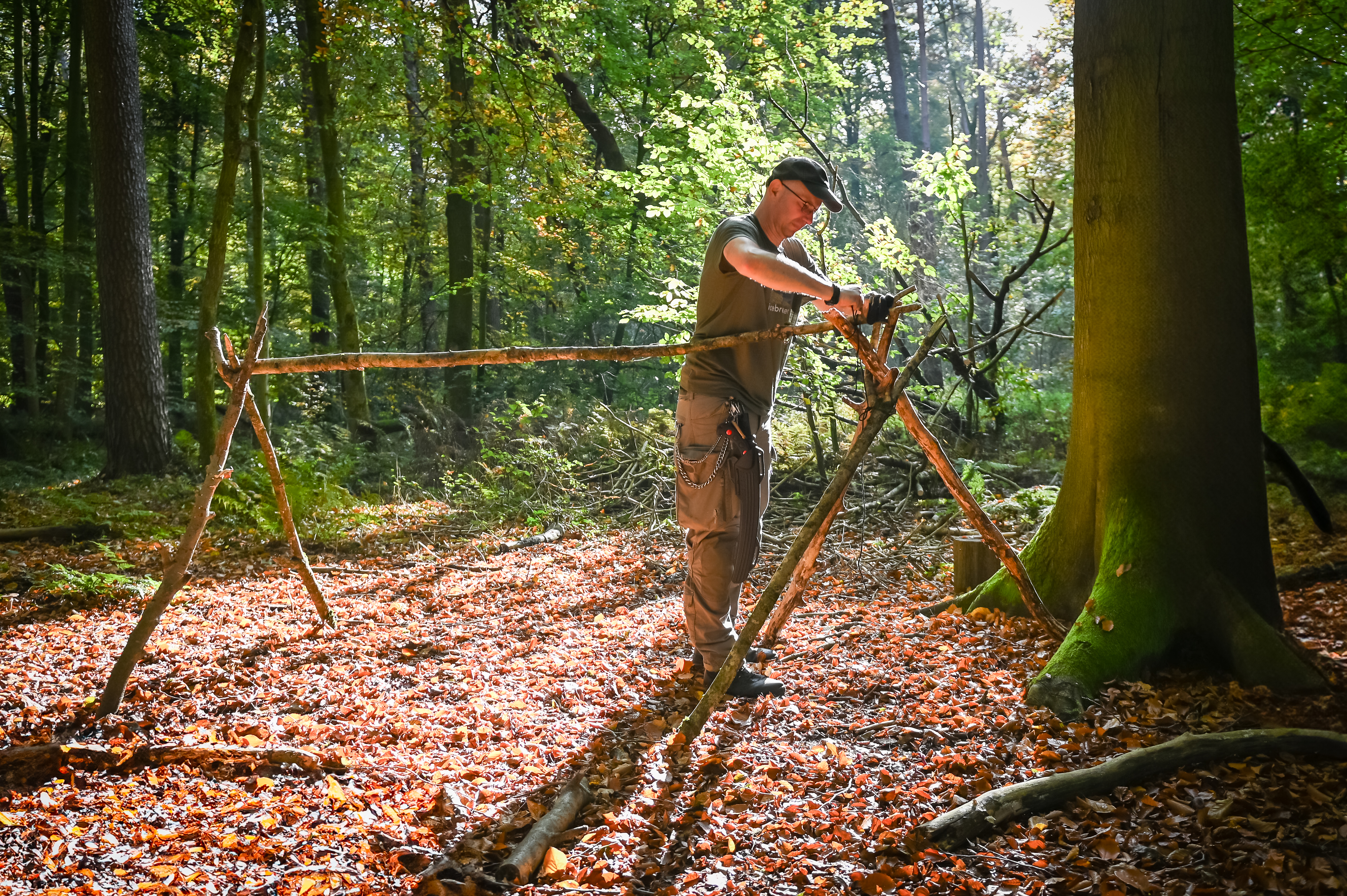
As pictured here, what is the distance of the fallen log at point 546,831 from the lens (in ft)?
7.90

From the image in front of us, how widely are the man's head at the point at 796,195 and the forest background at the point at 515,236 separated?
85.5 inches

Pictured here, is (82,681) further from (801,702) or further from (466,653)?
(801,702)

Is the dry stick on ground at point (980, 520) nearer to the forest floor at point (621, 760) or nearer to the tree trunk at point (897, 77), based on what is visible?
the forest floor at point (621, 760)

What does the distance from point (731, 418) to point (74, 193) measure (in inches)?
619

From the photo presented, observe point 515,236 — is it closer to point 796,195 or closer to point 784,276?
point 796,195

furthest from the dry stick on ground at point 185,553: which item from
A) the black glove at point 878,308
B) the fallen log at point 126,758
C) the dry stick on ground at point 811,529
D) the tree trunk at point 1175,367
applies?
the tree trunk at point 1175,367

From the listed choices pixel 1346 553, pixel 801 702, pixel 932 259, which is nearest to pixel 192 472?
pixel 801 702

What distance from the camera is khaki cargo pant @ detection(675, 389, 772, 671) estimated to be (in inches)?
150

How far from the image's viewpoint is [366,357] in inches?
157

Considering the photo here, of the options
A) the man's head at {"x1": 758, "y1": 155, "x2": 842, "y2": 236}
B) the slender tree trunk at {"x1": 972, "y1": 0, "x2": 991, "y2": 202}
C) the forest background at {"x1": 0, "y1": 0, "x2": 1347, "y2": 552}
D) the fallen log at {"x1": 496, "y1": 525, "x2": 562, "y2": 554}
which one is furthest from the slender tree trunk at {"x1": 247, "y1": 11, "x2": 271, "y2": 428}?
the slender tree trunk at {"x1": 972, "y1": 0, "x2": 991, "y2": 202}

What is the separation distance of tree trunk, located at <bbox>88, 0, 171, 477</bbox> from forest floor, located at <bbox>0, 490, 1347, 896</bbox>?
4715mm

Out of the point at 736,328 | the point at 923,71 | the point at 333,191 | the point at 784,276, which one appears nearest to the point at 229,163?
the point at 333,191

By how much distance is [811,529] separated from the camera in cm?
349

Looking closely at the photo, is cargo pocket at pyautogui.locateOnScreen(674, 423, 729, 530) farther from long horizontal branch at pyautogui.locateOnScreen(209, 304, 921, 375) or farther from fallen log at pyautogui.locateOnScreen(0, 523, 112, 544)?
fallen log at pyautogui.locateOnScreen(0, 523, 112, 544)
